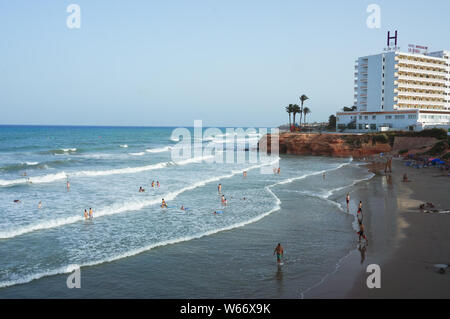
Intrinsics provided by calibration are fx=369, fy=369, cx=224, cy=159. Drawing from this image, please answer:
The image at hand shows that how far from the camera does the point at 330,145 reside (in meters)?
67.5

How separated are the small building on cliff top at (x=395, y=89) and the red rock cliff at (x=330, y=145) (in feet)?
36.7

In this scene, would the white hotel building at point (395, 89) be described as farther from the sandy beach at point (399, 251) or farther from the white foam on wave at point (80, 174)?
the sandy beach at point (399, 251)

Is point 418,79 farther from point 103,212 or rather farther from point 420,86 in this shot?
point 103,212

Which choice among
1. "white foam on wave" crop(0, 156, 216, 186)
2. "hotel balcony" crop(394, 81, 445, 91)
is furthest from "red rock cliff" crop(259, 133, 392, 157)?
"white foam on wave" crop(0, 156, 216, 186)

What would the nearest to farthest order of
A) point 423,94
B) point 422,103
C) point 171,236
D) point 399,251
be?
1. point 399,251
2. point 171,236
3. point 422,103
4. point 423,94

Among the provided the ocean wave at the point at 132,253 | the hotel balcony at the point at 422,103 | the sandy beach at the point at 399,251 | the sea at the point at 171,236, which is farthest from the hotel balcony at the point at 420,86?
the ocean wave at the point at 132,253

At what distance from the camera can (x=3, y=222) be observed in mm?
22812

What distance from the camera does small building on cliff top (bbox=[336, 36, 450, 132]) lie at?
7812cm

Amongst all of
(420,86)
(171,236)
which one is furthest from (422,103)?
(171,236)

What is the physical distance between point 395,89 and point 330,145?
25131 mm

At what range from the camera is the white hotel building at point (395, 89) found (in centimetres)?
7775

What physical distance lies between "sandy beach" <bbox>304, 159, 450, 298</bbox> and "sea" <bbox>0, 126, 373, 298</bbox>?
3.23ft
